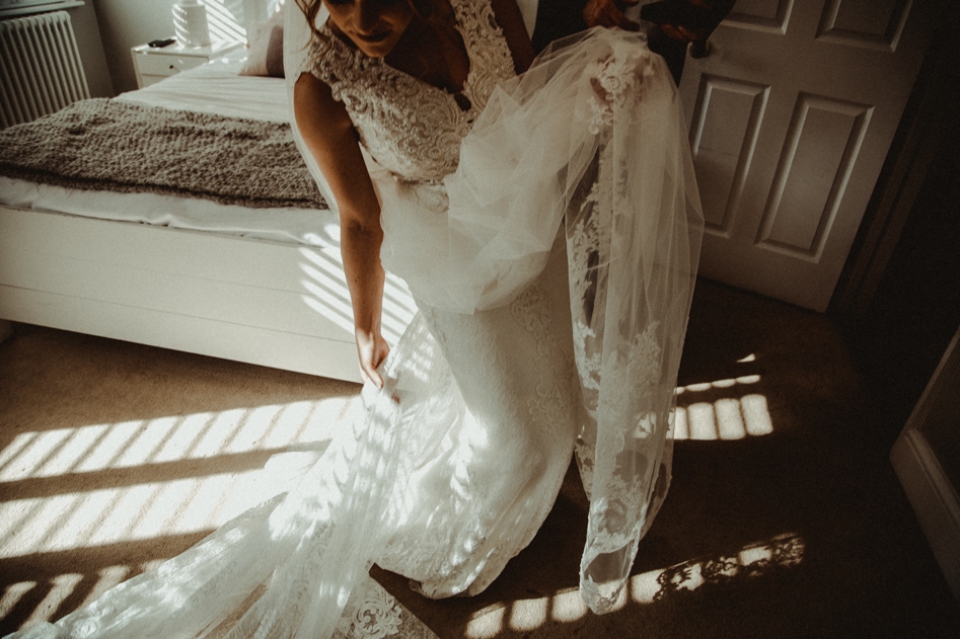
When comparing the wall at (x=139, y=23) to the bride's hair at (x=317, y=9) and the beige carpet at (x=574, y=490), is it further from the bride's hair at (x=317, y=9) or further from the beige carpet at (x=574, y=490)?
the bride's hair at (x=317, y=9)

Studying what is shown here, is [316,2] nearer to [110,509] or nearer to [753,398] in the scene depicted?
[110,509]

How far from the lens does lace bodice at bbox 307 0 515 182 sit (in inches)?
36.2

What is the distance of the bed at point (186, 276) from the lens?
5.31 ft

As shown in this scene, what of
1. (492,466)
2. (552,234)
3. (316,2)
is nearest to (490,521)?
(492,466)

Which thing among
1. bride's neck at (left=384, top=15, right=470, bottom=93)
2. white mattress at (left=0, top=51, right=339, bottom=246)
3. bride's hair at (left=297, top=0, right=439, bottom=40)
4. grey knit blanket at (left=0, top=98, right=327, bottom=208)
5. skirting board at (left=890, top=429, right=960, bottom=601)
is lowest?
skirting board at (left=890, top=429, right=960, bottom=601)

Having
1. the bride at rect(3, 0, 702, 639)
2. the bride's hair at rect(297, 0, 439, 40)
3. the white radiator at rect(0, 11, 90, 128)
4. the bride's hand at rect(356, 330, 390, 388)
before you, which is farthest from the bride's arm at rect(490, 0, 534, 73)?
the white radiator at rect(0, 11, 90, 128)

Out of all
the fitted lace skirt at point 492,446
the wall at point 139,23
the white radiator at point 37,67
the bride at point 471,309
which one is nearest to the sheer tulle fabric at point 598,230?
the bride at point 471,309

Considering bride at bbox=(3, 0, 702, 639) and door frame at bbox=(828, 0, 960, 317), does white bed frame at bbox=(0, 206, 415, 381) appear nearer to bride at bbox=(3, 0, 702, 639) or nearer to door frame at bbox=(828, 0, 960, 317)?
bride at bbox=(3, 0, 702, 639)

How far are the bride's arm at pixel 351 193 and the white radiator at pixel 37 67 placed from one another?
2.94 metres

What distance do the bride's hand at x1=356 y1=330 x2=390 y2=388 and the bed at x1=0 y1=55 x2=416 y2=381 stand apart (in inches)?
16.1

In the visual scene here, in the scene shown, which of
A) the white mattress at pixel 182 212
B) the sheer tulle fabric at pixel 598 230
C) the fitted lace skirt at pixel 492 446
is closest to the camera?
the sheer tulle fabric at pixel 598 230

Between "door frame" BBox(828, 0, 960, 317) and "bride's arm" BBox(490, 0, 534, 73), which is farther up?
"bride's arm" BBox(490, 0, 534, 73)

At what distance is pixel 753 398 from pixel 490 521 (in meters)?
1.05

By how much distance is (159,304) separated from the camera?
5.95 feet
